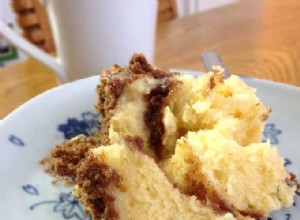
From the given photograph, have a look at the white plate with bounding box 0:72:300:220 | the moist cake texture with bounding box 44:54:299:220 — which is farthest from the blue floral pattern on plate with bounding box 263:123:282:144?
the moist cake texture with bounding box 44:54:299:220

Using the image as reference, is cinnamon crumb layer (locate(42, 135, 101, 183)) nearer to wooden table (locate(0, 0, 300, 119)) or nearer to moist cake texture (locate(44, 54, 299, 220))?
moist cake texture (locate(44, 54, 299, 220))

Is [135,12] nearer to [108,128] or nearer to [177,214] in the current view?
[108,128]

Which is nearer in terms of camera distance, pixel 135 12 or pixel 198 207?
pixel 198 207

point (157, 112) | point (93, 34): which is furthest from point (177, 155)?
point (93, 34)

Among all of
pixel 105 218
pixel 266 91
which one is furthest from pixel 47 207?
pixel 266 91

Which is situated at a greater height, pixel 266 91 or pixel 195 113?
pixel 195 113
